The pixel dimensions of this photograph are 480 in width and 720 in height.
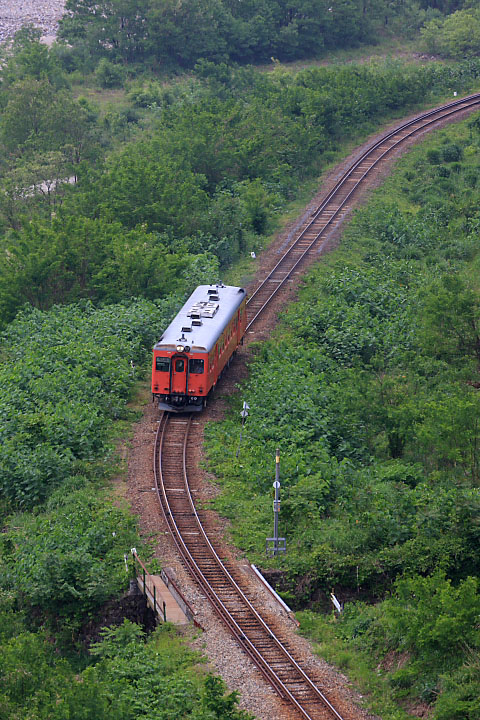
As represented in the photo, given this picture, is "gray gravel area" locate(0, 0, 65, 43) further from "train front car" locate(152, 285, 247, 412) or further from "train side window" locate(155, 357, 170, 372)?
"train side window" locate(155, 357, 170, 372)

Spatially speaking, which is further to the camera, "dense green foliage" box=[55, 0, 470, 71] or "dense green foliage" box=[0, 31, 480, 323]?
"dense green foliage" box=[55, 0, 470, 71]

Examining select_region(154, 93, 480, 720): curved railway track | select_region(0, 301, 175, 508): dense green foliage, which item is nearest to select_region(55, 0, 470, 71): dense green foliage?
select_region(154, 93, 480, 720): curved railway track

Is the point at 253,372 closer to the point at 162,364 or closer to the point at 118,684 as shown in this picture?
the point at 162,364

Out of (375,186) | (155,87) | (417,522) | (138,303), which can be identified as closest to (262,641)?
(417,522)

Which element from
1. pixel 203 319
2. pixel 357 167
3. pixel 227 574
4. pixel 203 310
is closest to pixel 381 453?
pixel 203 319

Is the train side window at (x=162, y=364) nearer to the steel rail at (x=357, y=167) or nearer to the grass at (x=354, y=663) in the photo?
the steel rail at (x=357, y=167)

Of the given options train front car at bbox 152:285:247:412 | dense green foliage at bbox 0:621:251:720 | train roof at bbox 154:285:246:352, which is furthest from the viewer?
train roof at bbox 154:285:246:352
